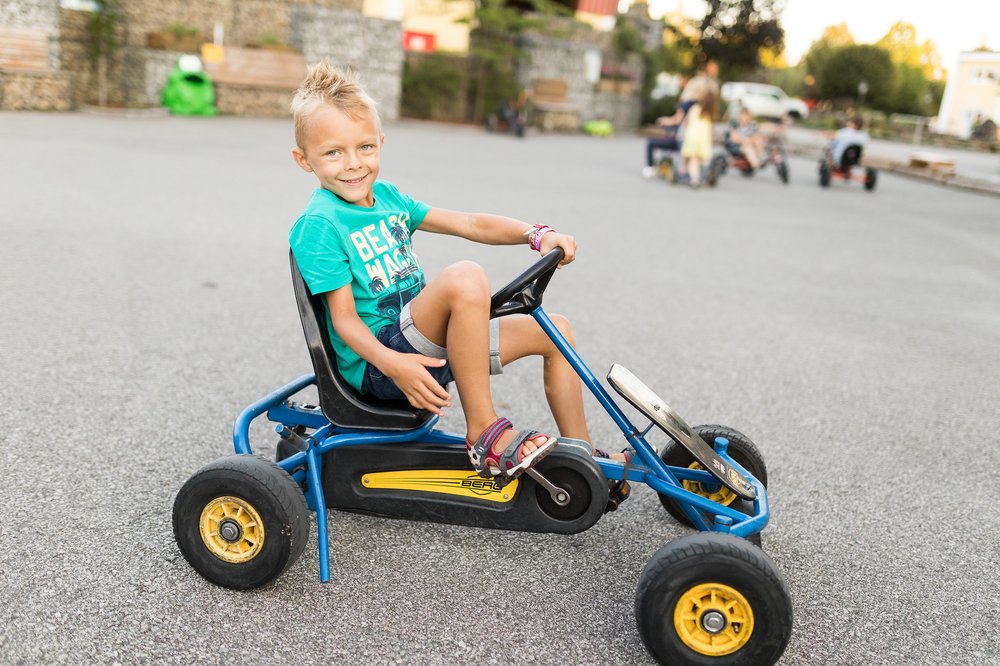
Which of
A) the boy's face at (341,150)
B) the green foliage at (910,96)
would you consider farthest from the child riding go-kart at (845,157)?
the green foliage at (910,96)

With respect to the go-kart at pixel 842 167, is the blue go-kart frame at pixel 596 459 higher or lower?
lower

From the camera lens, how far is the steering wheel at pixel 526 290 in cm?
227

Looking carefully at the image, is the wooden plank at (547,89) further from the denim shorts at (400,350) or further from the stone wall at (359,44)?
the denim shorts at (400,350)

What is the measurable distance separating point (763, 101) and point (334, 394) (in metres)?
37.0

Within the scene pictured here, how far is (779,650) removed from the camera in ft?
6.53

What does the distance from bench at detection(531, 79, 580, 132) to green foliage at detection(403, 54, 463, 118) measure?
1905mm

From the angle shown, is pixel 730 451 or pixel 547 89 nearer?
pixel 730 451

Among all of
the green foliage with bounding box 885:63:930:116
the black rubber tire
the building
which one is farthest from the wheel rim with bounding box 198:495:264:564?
the green foliage with bounding box 885:63:930:116

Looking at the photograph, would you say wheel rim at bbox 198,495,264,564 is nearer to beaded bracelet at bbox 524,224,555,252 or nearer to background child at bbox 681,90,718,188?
beaded bracelet at bbox 524,224,555,252

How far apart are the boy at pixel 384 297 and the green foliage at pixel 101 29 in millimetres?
14116

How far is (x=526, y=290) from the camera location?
2.30 m

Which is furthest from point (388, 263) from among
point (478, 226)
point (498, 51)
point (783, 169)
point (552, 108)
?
point (498, 51)

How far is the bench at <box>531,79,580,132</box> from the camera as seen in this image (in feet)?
67.9

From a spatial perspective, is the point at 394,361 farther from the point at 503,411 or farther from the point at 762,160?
the point at 762,160
